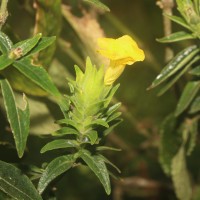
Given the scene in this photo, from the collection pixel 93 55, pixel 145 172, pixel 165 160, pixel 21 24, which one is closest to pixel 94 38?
pixel 93 55

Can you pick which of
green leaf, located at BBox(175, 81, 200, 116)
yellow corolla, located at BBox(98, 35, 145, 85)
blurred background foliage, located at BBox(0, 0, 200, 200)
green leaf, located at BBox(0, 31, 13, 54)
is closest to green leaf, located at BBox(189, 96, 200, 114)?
green leaf, located at BBox(175, 81, 200, 116)

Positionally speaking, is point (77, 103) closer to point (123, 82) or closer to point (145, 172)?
point (145, 172)

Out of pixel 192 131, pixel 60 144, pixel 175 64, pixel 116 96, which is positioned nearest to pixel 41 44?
pixel 60 144

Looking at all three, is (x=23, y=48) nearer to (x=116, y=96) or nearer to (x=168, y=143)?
(x=168, y=143)

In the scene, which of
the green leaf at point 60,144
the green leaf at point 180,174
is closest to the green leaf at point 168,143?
the green leaf at point 180,174

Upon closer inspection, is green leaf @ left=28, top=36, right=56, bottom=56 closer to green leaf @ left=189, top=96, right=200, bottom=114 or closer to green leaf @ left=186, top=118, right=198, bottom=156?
green leaf @ left=189, top=96, right=200, bottom=114

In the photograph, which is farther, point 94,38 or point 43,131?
point 94,38

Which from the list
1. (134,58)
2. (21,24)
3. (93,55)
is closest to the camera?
(134,58)

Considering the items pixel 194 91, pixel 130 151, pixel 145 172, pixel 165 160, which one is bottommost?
pixel 145 172

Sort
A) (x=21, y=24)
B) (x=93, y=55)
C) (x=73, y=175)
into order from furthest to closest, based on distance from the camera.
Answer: (x=73, y=175) → (x=21, y=24) → (x=93, y=55)
